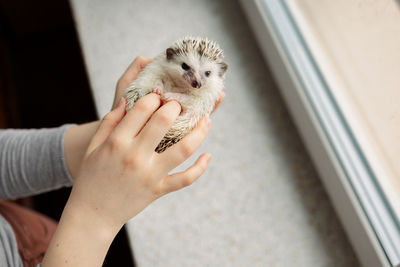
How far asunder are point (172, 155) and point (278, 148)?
0.62 m

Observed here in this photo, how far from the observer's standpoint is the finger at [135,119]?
74 centimetres

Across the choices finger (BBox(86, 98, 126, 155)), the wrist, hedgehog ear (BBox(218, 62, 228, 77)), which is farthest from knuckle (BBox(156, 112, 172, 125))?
hedgehog ear (BBox(218, 62, 228, 77))

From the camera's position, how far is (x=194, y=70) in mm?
974

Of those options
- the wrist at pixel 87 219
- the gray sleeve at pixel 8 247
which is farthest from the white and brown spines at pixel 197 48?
the gray sleeve at pixel 8 247

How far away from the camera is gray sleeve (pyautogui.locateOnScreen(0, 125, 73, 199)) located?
1.00m

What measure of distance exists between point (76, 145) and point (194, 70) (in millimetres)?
414

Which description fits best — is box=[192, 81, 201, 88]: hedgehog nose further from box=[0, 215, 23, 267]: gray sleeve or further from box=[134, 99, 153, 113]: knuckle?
box=[0, 215, 23, 267]: gray sleeve

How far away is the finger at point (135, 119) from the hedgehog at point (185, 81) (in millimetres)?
75

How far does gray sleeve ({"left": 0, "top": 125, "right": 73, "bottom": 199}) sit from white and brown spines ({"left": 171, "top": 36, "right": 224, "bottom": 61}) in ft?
1.47

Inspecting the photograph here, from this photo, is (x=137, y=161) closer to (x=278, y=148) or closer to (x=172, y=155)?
(x=172, y=155)

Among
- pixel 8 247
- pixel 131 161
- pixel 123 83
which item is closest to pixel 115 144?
pixel 131 161

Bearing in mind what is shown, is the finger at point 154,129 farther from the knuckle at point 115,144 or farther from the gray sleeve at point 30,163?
the gray sleeve at point 30,163

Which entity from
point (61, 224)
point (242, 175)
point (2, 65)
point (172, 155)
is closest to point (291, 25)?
point (242, 175)

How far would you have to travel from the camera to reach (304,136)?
48.5 inches
